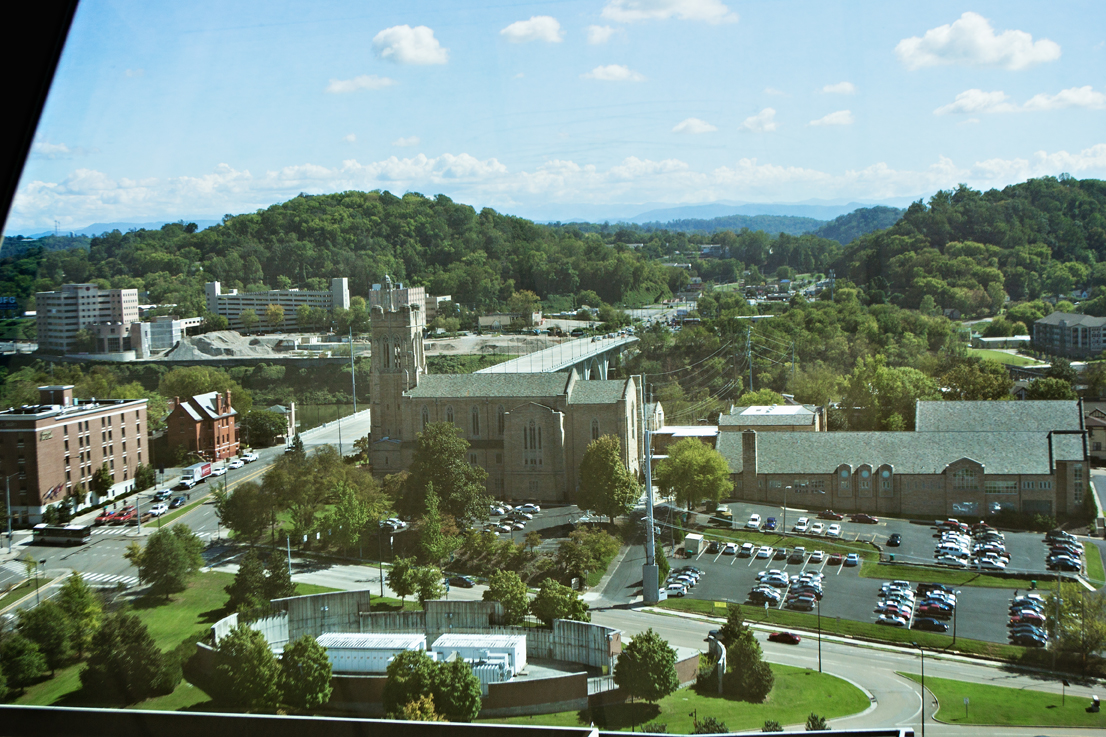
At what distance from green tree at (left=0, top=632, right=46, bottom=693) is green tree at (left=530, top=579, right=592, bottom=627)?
3186 mm

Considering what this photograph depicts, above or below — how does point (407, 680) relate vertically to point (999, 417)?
below

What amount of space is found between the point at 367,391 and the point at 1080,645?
26.2 ft

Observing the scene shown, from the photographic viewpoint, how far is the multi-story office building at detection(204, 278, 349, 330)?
12180mm

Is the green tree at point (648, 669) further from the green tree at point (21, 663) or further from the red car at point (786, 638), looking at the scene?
the green tree at point (21, 663)

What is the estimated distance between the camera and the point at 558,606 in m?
6.03

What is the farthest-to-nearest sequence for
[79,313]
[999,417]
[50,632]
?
[79,313] → [999,417] → [50,632]

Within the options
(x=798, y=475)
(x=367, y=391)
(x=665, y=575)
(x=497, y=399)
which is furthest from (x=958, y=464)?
(x=367, y=391)

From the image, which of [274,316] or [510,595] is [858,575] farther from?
[274,316]

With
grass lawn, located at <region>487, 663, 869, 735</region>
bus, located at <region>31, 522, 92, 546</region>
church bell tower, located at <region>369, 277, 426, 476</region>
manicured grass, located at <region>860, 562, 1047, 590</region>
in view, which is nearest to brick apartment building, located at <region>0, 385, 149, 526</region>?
bus, located at <region>31, 522, 92, 546</region>

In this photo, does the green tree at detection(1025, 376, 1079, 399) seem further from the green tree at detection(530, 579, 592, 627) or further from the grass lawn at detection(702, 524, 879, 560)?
the green tree at detection(530, 579, 592, 627)

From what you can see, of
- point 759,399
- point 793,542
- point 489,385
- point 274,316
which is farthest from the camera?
point 274,316

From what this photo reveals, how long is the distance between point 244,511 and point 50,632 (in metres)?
1.97

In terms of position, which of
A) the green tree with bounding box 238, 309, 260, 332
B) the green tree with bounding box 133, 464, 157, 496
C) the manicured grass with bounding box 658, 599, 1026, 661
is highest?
the green tree with bounding box 238, 309, 260, 332

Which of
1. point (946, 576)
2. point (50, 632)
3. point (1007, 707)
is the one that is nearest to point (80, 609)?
point (50, 632)
